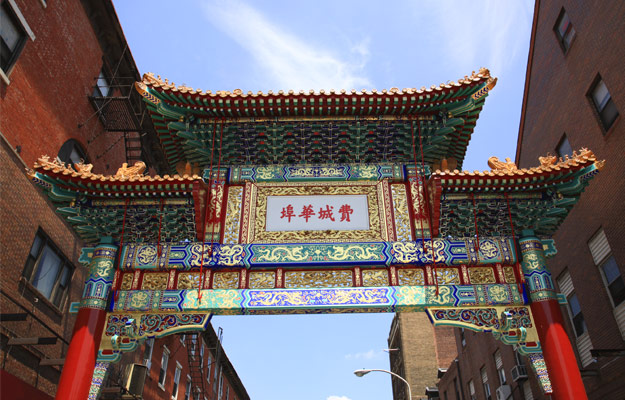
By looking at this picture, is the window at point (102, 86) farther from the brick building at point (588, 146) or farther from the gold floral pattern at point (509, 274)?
the brick building at point (588, 146)

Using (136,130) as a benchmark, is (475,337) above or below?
below

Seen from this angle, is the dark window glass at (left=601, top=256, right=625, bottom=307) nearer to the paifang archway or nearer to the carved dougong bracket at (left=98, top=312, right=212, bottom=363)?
the paifang archway

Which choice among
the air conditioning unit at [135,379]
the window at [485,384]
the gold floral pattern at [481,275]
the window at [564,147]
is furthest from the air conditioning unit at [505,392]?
the air conditioning unit at [135,379]

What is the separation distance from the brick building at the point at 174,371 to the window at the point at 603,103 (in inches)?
627

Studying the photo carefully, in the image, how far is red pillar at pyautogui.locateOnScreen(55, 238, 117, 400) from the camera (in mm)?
7968

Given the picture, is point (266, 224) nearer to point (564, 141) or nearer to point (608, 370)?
point (608, 370)

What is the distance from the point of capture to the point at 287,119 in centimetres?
1023

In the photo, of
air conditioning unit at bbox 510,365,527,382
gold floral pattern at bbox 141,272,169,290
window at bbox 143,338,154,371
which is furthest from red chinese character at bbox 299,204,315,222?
air conditioning unit at bbox 510,365,527,382

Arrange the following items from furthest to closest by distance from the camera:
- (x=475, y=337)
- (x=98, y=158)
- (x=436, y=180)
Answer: (x=475, y=337)
(x=98, y=158)
(x=436, y=180)

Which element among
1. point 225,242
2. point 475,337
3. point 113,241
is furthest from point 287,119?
point 475,337

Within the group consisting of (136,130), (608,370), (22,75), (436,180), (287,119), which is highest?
(136,130)

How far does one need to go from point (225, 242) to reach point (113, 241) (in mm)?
2356

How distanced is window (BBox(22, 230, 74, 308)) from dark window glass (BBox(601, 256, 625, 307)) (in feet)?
49.8

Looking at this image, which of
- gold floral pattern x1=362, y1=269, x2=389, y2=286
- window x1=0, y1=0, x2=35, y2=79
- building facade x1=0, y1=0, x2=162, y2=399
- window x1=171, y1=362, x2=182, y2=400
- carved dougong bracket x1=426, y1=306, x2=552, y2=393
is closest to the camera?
carved dougong bracket x1=426, y1=306, x2=552, y2=393
